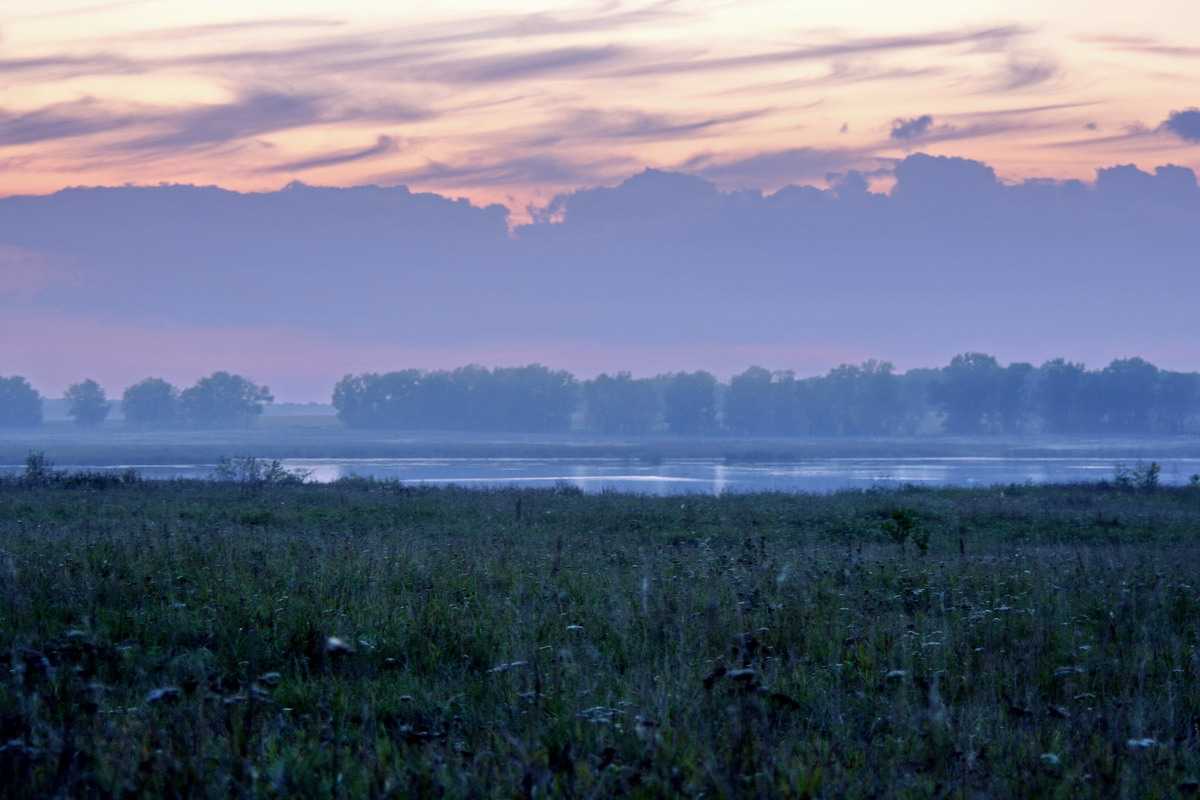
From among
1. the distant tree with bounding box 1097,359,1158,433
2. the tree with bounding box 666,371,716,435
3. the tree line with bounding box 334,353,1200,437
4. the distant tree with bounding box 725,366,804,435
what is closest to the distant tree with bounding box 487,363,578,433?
the tree line with bounding box 334,353,1200,437

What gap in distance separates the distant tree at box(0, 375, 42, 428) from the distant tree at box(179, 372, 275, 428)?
32.3 meters

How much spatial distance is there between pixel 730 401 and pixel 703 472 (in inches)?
3543

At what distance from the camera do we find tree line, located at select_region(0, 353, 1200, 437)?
Result: 143 m

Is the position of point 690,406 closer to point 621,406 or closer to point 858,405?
point 621,406

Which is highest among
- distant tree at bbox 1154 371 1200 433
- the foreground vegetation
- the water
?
distant tree at bbox 1154 371 1200 433

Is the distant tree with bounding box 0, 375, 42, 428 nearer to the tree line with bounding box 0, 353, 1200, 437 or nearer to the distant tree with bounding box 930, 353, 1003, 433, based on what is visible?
the tree line with bounding box 0, 353, 1200, 437

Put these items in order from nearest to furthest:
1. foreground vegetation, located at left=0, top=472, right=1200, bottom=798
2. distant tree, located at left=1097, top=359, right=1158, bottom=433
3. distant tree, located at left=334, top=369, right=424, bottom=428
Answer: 1. foreground vegetation, located at left=0, top=472, right=1200, bottom=798
2. distant tree, located at left=1097, top=359, right=1158, bottom=433
3. distant tree, located at left=334, top=369, right=424, bottom=428

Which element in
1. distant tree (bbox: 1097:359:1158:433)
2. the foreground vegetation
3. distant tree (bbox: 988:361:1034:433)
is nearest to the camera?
the foreground vegetation

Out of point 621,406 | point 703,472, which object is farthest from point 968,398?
point 703,472

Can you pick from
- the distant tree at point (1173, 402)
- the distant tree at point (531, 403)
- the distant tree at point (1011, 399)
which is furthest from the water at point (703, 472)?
the distant tree at point (531, 403)

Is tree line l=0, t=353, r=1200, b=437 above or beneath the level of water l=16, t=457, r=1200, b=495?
above

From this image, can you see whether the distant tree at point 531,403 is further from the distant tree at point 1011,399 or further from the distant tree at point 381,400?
the distant tree at point 1011,399

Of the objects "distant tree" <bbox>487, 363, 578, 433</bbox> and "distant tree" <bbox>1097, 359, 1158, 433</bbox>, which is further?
"distant tree" <bbox>487, 363, 578, 433</bbox>

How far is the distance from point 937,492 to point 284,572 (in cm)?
3152
